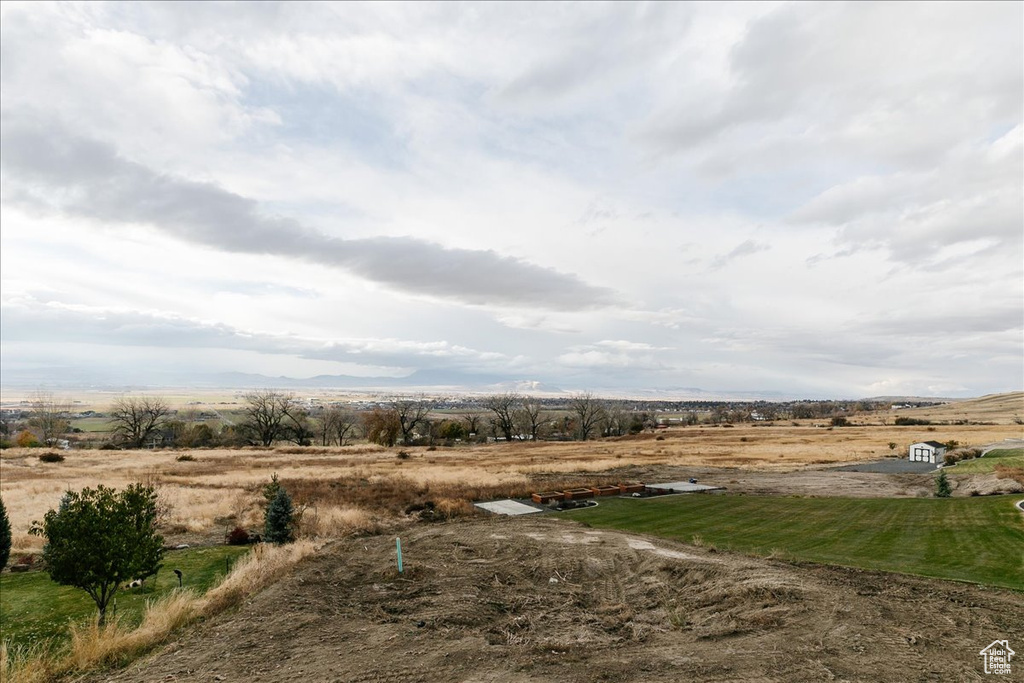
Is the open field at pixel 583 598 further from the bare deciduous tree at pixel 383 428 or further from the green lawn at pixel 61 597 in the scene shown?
the bare deciduous tree at pixel 383 428

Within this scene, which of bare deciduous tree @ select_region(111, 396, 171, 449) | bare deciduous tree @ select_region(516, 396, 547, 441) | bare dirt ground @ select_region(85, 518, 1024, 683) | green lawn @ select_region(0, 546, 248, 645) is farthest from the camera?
bare deciduous tree @ select_region(516, 396, 547, 441)

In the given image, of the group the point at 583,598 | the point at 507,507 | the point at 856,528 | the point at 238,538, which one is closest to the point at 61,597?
the point at 238,538

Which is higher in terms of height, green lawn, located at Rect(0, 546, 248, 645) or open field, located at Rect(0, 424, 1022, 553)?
green lawn, located at Rect(0, 546, 248, 645)

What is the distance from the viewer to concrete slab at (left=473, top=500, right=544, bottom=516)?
32.9 metres

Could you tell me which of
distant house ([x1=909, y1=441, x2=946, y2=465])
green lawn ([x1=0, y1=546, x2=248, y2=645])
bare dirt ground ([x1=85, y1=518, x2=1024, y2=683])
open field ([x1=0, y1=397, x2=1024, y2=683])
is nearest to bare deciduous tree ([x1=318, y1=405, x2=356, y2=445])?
open field ([x1=0, y1=397, x2=1024, y2=683])

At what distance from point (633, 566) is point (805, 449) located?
7622 centimetres

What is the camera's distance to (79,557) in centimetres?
1481

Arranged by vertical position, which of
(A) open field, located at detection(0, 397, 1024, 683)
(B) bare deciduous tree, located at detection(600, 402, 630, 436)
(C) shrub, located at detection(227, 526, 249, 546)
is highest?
(A) open field, located at detection(0, 397, 1024, 683)

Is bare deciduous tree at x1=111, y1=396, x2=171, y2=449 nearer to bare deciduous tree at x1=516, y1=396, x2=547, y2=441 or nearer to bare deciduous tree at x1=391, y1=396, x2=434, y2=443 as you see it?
bare deciduous tree at x1=391, y1=396, x2=434, y2=443

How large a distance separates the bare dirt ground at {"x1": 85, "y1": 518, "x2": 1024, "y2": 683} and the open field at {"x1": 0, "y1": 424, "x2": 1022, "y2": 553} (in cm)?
1424

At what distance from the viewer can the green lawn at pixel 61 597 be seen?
53.3 ft

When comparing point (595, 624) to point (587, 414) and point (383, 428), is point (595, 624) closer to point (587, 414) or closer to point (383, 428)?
point (383, 428)

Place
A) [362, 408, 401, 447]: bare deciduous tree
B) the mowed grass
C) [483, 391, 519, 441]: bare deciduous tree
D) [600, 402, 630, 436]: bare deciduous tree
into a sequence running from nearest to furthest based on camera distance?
the mowed grass → [362, 408, 401, 447]: bare deciduous tree → [483, 391, 519, 441]: bare deciduous tree → [600, 402, 630, 436]: bare deciduous tree

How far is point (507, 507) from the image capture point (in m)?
34.7
